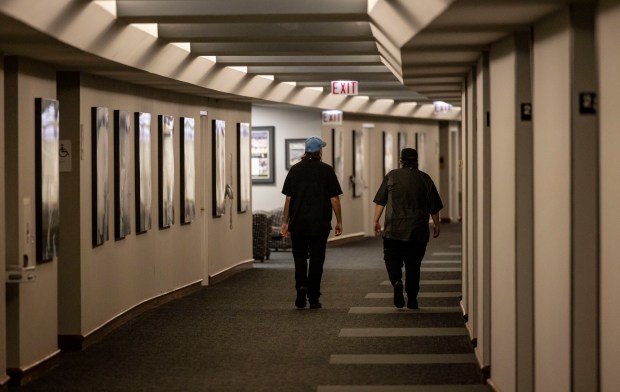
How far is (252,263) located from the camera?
16938 mm

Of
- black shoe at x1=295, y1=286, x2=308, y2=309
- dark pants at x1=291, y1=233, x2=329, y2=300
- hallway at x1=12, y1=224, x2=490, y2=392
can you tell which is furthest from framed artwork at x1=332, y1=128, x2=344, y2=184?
dark pants at x1=291, y1=233, x2=329, y2=300

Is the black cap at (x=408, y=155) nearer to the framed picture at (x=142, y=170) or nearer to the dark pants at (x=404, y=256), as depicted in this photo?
the dark pants at (x=404, y=256)

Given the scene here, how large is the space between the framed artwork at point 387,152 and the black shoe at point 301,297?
42.7ft

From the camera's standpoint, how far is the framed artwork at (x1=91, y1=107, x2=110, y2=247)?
979 cm

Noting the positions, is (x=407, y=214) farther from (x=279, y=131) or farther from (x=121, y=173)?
(x=279, y=131)

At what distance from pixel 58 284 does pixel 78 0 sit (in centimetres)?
279

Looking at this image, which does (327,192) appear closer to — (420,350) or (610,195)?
(420,350)

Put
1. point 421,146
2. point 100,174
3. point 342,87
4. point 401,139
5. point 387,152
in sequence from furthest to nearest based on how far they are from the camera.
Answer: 1. point 421,146
2. point 401,139
3. point 387,152
4. point 342,87
5. point 100,174

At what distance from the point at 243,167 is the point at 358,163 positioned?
6834mm

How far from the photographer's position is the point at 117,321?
10641 millimetres

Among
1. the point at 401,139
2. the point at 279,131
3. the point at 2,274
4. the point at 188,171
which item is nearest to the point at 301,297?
the point at 188,171

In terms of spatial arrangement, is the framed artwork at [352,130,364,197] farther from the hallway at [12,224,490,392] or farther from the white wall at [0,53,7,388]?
the white wall at [0,53,7,388]

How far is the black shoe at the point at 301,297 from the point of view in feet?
38.1

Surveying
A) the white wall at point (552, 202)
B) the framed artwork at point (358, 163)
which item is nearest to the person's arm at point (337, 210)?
the white wall at point (552, 202)
